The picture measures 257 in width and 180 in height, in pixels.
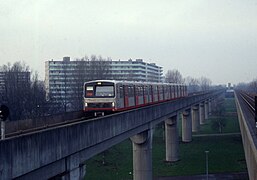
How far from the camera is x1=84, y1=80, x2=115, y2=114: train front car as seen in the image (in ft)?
90.3

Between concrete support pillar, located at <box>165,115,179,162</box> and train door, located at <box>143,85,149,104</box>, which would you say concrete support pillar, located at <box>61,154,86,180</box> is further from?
concrete support pillar, located at <box>165,115,179,162</box>

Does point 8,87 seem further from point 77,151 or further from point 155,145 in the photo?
point 77,151

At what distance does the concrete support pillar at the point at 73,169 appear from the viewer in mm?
15742

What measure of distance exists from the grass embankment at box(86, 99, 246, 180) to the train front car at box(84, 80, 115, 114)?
1293 cm

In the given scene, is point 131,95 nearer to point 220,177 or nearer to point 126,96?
point 126,96

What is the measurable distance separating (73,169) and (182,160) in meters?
35.1

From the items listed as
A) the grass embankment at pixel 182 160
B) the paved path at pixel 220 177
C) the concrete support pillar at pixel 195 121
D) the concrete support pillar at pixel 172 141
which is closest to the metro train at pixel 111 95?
the paved path at pixel 220 177

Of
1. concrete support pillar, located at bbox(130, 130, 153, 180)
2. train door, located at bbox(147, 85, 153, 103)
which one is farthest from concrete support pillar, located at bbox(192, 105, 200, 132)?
concrete support pillar, located at bbox(130, 130, 153, 180)

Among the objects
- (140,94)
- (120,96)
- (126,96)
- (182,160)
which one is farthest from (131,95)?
(182,160)

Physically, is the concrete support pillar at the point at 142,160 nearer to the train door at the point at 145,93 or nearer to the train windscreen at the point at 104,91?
the train door at the point at 145,93

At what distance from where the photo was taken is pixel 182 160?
4959 centimetres

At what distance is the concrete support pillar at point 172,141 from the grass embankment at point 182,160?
3.45ft

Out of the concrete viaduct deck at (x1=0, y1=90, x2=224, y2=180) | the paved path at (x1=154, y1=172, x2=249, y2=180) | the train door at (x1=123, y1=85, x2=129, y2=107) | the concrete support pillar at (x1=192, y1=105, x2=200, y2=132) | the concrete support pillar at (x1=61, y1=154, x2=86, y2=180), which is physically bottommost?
the paved path at (x1=154, y1=172, x2=249, y2=180)

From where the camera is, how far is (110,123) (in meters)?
21.0
